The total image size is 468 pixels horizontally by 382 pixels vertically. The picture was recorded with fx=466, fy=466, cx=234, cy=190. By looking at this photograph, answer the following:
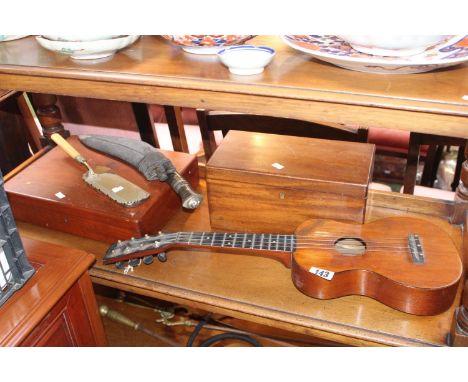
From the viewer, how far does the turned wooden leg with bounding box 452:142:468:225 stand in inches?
41.2

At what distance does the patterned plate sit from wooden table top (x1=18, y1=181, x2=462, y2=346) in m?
0.46

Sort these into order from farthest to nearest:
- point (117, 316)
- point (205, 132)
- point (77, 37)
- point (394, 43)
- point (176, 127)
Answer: point (176, 127) → point (205, 132) → point (117, 316) → point (77, 37) → point (394, 43)

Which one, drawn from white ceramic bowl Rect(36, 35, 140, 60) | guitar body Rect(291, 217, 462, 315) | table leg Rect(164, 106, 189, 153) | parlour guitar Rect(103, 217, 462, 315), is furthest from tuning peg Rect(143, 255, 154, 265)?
table leg Rect(164, 106, 189, 153)

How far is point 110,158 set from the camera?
126 centimetres

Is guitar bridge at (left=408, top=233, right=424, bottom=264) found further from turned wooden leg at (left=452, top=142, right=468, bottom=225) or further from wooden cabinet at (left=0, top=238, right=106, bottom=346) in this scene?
wooden cabinet at (left=0, top=238, right=106, bottom=346)

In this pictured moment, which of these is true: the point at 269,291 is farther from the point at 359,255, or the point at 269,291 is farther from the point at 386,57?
the point at 386,57

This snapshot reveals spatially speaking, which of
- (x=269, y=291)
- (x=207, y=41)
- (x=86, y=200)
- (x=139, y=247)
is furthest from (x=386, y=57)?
(x=86, y=200)

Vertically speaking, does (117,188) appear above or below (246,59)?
below

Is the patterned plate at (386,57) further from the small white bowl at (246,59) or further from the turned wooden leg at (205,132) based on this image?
the turned wooden leg at (205,132)

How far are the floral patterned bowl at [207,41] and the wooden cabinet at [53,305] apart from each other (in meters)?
0.51

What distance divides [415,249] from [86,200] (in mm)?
744

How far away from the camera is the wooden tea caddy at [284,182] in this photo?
973mm

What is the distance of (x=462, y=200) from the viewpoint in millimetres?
1076
